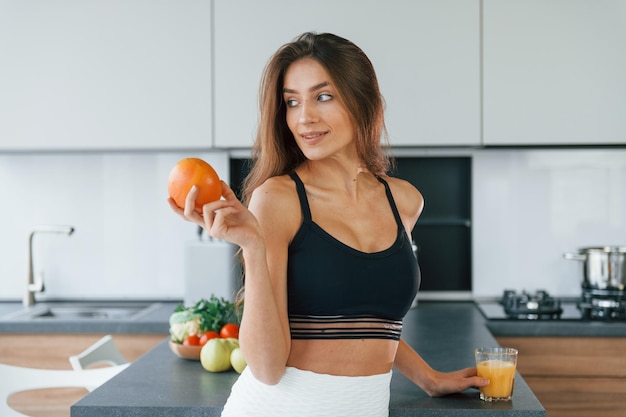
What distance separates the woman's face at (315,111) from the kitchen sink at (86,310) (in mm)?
1911

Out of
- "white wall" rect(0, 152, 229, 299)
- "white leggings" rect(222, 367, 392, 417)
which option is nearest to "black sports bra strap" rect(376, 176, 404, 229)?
"white leggings" rect(222, 367, 392, 417)

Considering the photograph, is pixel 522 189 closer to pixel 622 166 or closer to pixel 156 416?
pixel 622 166

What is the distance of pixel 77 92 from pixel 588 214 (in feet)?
7.39

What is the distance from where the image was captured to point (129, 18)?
318cm

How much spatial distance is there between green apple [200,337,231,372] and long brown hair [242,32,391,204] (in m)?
0.59

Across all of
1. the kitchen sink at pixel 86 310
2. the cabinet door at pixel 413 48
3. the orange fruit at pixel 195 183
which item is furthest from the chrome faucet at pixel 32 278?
the orange fruit at pixel 195 183

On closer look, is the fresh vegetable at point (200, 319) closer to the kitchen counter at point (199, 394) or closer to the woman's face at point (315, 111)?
the kitchen counter at point (199, 394)

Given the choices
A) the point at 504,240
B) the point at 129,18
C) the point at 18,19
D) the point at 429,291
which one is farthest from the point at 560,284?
the point at 18,19

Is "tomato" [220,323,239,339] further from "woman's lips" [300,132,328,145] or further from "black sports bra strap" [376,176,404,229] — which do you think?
"woman's lips" [300,132,328,145]

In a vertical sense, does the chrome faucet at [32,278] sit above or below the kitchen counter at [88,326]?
above

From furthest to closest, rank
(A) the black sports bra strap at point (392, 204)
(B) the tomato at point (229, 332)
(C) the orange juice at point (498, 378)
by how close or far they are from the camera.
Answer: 1. (B) the tomato at point (229, 332)
2. (C) the orange juice at point (498, 378)
3. (A) the black sports bra strap at point (392, 204)

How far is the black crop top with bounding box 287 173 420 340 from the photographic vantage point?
1.48m

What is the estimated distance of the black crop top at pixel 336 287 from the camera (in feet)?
4.87

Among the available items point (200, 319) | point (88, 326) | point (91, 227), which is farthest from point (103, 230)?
point (200, 319)
